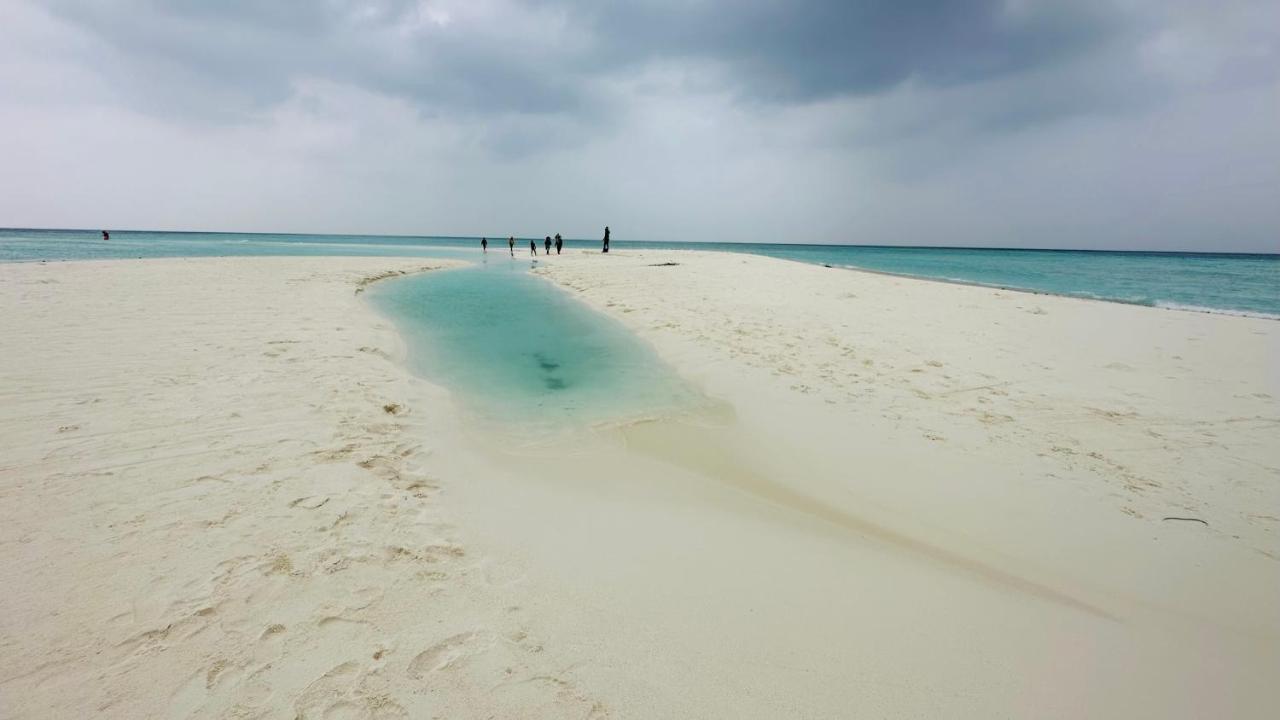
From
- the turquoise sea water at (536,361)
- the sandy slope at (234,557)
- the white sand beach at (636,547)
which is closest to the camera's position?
the sandy slope at (234,557)

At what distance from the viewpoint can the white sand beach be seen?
252 centimetres

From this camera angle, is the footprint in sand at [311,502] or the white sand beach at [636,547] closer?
the white sand beach at [636,547]

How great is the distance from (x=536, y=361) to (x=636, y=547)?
6.09m

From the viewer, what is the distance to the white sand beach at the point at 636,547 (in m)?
2.52

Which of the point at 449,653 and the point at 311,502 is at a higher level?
the point at 311,502

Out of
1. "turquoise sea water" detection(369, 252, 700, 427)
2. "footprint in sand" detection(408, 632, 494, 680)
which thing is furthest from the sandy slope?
"turquoise sea water" detection(369, 252, 700, 427)

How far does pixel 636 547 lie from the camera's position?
12.4 feet

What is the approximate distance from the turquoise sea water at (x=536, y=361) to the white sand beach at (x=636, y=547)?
61 cm

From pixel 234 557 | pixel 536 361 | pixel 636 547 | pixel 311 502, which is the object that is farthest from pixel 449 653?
pixel 536 361

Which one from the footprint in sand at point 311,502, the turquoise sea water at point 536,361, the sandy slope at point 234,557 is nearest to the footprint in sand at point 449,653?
the sandy slope at point 234,557

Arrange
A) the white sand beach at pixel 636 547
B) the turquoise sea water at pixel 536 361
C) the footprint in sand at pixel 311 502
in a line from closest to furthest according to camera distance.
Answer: the white sand beach at pixel 636 547, the footprint in sand at pixel 311 502, the turquoise sea water at pixel 536 361

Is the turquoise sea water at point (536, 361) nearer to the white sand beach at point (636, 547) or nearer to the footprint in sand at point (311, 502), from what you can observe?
the white sand beach at point (636, 547)

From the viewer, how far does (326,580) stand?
313 centimetres

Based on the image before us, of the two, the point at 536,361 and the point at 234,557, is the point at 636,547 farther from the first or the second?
the point at 536,361
